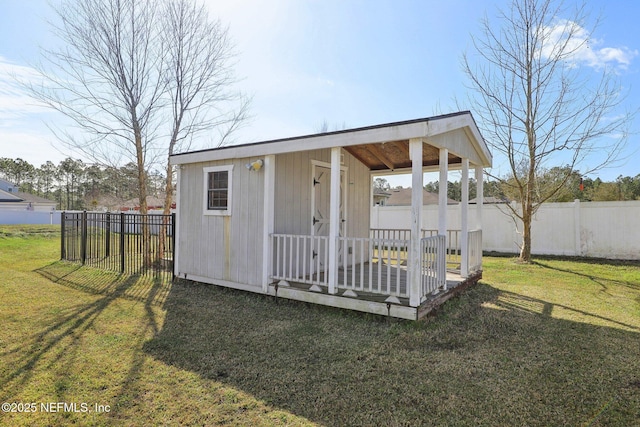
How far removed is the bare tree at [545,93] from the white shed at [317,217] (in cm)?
443

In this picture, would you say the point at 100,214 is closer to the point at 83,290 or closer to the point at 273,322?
the point at 83,290

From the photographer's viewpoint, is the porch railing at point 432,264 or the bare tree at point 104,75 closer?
the porch railing at point 432,264

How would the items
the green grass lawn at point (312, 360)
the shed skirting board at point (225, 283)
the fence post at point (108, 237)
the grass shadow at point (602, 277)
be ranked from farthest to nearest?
the fence post at point (108, 237) → the grass shadow at point (602, 277) → the shed skirting board at point (225, 283) → the green grass lawn at point (312, 360)

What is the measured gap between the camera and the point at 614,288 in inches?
260

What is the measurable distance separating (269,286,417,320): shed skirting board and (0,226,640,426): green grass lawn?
0.55ft

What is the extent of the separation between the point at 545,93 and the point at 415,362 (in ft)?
32.3

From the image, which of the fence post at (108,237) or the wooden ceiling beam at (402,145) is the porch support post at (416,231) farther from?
the fence post at (108,237)

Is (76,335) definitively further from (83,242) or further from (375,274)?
(83,242)

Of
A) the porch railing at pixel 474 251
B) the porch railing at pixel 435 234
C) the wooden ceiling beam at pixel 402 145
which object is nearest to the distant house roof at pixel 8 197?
the porch railing at pixel 435 234

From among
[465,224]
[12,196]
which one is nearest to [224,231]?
[465,224]

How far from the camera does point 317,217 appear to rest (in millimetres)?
6469

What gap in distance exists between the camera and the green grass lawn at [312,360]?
2494 mm

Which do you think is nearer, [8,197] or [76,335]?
[76,335]

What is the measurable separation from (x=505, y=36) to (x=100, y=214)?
485 inches
